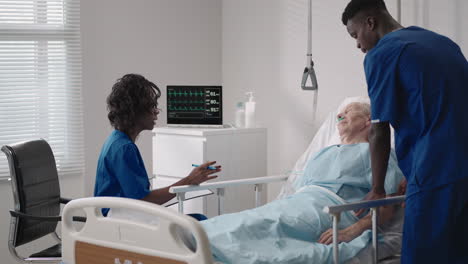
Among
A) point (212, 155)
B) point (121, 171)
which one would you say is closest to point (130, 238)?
point (121, 171)

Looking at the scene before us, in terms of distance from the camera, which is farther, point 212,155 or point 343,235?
point 212,155

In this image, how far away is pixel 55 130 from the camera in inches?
167

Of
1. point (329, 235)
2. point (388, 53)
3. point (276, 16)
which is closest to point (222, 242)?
point (329, 235)

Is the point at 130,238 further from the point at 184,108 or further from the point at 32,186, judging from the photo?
the point at 184,108

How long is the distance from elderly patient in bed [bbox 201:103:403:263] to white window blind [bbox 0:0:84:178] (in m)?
1.68

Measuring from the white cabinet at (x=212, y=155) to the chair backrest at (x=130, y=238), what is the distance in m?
1.57

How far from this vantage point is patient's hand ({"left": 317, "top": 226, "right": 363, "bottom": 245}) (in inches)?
103

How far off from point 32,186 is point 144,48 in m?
1.68

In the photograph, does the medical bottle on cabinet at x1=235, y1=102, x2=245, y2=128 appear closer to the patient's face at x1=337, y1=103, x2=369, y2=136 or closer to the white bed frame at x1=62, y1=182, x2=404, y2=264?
the patient's face at x1=337, y1=103, x2=369, y2=136

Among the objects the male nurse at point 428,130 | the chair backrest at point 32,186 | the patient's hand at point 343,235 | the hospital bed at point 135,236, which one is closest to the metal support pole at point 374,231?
the hospital bed at point 135,236

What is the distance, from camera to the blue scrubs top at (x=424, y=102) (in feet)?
7.30

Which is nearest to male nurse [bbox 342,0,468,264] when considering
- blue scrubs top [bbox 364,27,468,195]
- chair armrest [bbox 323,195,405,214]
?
blue scrubs top [bbox 364,27,468,195]

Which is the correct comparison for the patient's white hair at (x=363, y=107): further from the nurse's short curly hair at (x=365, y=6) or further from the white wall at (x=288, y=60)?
the nurse's short curly hair at (x=365, y=6)

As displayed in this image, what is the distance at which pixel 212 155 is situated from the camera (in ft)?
12.5
